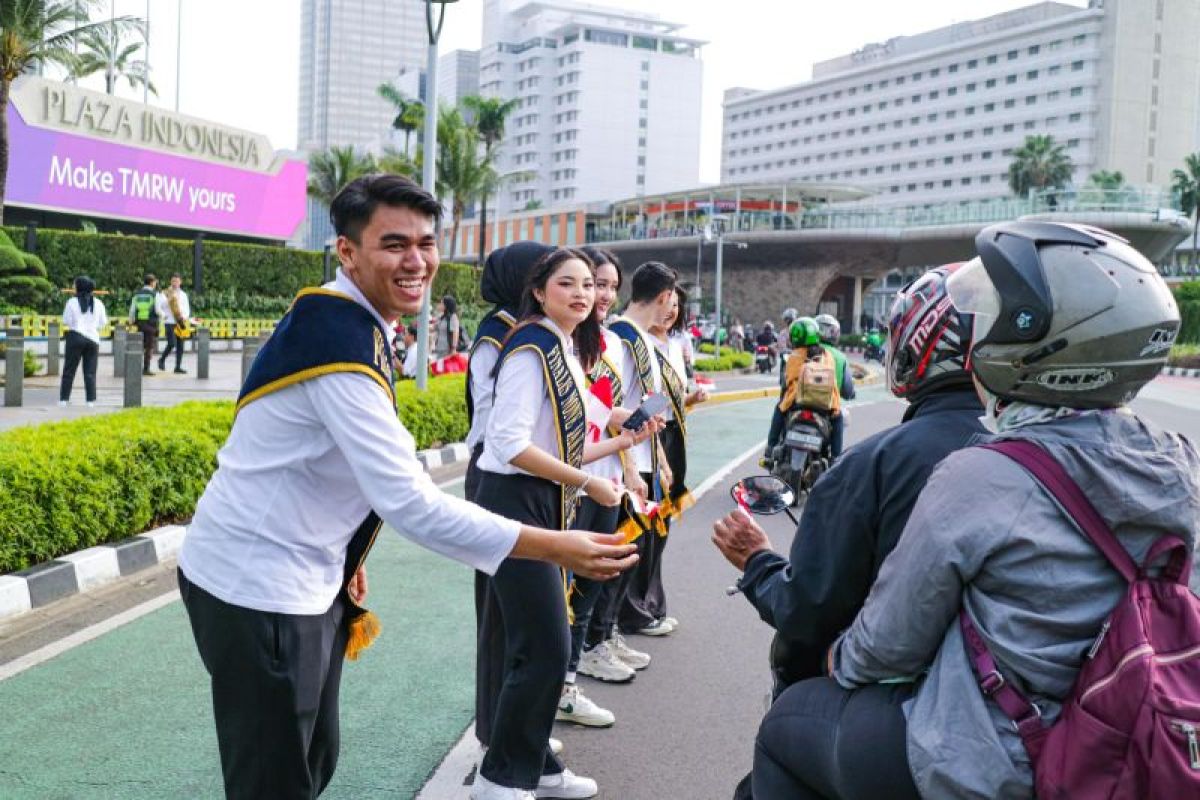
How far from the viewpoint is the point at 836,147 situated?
11025cm

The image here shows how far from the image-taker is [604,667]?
184 inches

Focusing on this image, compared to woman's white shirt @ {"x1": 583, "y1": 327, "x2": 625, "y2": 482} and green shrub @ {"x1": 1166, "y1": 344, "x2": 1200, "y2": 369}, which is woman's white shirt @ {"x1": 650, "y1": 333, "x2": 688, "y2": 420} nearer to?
woman's white shirt @ {"x1": 583, "y1": 327, "x2": 625, "y2": 482}

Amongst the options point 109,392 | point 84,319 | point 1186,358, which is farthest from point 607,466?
point 1186,358

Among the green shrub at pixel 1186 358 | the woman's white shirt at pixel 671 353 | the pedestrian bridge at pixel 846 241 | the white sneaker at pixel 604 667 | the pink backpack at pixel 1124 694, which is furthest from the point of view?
the pedestrian bridge at pixel 846 241

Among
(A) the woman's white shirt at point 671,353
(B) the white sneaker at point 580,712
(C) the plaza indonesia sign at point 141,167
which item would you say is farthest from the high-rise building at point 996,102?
(B) the white sneaker at point 580,712

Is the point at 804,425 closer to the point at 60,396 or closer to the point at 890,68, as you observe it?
the point at 60,396

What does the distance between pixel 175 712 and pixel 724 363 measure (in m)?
27.2

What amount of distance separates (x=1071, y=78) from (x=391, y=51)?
125 meters

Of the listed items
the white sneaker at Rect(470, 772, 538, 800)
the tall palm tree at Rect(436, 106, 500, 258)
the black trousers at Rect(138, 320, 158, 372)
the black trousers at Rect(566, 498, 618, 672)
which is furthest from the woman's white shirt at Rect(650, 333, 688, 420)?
the tall palm tree at Rect(436, 106, 500, 258)

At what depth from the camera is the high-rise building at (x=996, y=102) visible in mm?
87250

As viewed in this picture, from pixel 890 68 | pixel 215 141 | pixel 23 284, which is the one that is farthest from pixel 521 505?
pixel 890 68

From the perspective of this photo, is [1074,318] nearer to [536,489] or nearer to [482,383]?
[536,489]

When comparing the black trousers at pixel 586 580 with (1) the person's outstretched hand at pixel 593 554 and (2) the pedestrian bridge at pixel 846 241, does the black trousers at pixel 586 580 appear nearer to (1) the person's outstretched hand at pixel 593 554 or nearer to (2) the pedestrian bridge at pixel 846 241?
(1) the person's outstretched hand at pixel 593 554

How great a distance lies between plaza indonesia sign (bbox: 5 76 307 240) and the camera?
28438 mm
